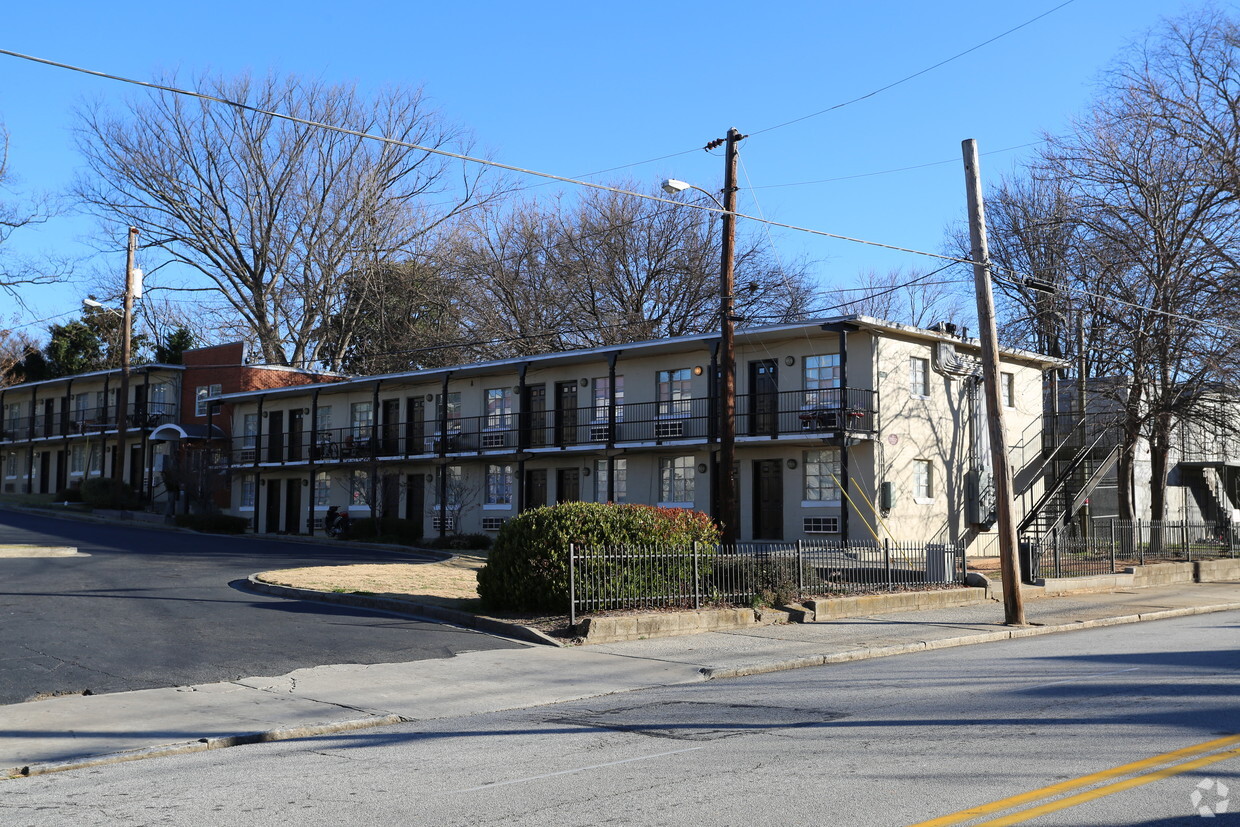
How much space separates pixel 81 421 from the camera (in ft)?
184

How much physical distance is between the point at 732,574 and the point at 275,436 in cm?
3323

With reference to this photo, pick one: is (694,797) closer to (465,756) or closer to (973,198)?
(465,756)

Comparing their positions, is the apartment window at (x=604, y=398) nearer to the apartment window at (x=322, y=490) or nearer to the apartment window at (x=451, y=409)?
the apartment window at (x=451, y=409)

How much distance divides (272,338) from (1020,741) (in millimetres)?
50198

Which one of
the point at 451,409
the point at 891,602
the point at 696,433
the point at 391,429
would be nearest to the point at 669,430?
the point at 696,433

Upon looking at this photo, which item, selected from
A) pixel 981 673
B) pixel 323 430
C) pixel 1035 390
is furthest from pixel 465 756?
pixel 323 430

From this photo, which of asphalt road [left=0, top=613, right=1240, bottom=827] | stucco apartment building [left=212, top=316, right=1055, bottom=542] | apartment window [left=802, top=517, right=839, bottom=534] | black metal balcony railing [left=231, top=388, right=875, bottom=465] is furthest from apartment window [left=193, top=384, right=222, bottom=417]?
asphalt road [left=0, top=613, right=1240, bottom=827]

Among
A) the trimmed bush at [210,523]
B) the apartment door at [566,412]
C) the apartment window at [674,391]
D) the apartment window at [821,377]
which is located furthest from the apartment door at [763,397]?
the trimmed bush at [210,523]

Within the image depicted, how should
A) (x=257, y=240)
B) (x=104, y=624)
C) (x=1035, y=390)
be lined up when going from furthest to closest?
1. (x=257, y=240)
2. (x=1035, y=390)
3. (x=104, y=624)

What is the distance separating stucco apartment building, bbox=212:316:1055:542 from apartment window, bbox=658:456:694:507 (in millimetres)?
46

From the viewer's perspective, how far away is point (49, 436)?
57.4 meters

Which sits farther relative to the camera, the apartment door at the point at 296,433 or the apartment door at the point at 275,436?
the apartment door at the point at 275,436

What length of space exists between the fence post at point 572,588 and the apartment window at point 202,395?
3836 cm

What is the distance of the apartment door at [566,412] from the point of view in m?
36.7
